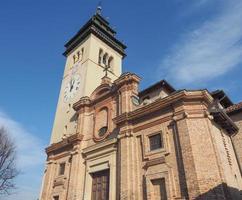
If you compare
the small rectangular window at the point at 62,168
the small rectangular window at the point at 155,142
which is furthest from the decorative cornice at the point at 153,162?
the small rectangular window at the point at 62,168

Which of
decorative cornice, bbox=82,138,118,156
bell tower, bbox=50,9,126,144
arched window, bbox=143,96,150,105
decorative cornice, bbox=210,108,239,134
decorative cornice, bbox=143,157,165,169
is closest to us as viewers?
decorative cornice, bbox=143,157,165,169

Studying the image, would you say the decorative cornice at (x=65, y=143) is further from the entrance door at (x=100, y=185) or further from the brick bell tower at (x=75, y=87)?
the entrance door at (x=100, y=185)

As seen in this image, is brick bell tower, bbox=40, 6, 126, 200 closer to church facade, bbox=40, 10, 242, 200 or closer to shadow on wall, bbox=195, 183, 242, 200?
church facade, bbox=40, 10, 242, 200

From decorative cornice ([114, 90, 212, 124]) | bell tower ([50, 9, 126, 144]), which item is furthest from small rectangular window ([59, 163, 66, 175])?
decorative cornice ([114, 90, 212, 124])

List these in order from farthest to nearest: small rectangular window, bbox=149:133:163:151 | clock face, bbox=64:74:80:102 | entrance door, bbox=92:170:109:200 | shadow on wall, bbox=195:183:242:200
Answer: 1. clock face, bbox=64:74:80:102
2. entrance door, bbox=92:170:109:200
3. small rectangular window, bbox=149:133:163:151
4. shadow on wall, bbox=195:183:242:200

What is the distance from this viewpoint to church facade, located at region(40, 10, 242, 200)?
12648 millimetres

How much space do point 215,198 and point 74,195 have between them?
32.6ft

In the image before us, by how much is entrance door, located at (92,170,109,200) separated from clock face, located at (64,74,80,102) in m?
10.6

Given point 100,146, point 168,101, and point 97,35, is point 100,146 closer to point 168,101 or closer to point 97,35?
point 168,101

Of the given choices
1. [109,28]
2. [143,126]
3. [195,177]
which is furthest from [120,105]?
[109,28]

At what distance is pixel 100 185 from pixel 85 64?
14.1 meters

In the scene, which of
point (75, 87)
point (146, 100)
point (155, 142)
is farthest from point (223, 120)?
point (75, 87)

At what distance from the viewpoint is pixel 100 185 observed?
16922mm

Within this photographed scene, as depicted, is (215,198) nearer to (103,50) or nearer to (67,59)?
(103,50)
